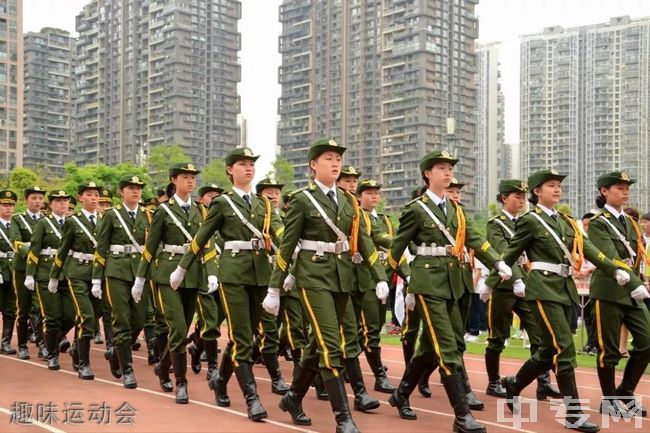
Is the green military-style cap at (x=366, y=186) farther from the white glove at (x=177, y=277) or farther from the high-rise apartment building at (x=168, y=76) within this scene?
the high-rise apartment building at (x=168, y=76)

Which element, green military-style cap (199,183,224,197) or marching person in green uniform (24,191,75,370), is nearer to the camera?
marching person in green uniform (24,191,75,370)

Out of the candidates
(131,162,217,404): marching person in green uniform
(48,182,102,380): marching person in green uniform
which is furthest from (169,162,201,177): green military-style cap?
(48,182,102,380): marching person in green uniform

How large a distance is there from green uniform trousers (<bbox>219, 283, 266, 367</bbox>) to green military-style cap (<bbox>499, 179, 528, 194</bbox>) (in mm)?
3114

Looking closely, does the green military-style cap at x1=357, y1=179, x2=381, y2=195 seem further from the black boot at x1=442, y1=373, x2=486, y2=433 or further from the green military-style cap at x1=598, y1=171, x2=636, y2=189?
the black boot at x1=442, y1=373, x2=486, y2=433

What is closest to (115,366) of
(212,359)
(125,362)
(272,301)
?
(125,362)

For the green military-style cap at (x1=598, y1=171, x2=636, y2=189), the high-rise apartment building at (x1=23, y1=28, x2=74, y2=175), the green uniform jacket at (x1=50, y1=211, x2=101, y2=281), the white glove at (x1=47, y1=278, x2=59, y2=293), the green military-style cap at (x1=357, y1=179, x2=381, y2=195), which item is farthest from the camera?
the high-rise apartment building at (x1=23, y1=28, x2=74, y2=175)

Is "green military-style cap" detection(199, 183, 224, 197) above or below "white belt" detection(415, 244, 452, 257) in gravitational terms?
above

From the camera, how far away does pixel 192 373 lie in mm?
11266

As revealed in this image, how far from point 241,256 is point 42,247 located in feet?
16.1

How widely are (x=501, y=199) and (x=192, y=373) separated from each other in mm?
4183

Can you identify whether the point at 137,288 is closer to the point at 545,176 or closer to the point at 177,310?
the point at 177,310

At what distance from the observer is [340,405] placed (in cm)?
708

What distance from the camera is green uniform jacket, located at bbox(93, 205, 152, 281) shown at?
33.1ft

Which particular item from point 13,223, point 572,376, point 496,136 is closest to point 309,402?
point 572,376
